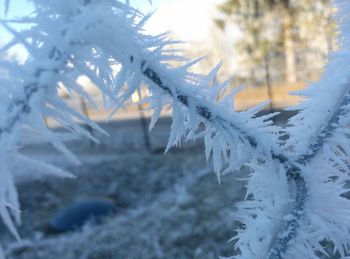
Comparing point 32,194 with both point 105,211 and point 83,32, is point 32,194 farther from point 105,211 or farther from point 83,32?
point 83,32

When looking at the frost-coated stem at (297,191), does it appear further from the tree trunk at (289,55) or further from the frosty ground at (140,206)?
the tree trunk at (289,55)

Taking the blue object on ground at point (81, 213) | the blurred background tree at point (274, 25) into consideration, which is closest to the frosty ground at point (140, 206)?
the blue object on ground at point (81, 213)

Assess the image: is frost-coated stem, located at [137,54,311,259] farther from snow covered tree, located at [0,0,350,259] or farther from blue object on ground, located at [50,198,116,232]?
blue object on ground, located at [50,198,116,232]

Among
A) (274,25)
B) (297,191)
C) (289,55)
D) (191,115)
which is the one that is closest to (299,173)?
(297,191)

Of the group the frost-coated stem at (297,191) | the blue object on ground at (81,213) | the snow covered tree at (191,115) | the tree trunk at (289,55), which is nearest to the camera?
the snow covered tree at (191,115)

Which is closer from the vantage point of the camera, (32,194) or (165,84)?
(165,84)

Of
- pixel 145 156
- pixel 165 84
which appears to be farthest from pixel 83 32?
pixel 145 156
